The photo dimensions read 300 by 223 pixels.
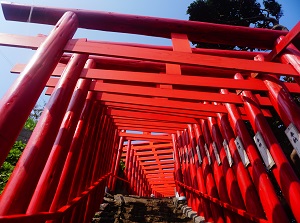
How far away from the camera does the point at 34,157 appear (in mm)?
1957

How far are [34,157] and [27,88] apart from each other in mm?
625

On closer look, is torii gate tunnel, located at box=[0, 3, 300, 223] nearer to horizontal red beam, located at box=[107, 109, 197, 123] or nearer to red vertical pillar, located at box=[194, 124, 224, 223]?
red vertical pillar, located at box=[194, 124, 224, 223]

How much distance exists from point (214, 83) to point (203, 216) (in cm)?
365

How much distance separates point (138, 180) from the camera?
13633mm

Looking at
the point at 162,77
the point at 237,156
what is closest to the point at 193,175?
the point at 237,156

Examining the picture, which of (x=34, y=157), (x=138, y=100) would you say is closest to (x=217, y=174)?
(x=138, y=100)

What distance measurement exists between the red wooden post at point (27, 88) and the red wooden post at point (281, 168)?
2.80 metres

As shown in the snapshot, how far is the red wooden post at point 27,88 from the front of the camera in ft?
5.41

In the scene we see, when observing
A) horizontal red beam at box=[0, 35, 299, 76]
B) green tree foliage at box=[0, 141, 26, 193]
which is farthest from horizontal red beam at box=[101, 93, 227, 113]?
green tree foliage at box=[0, 141, 26, 193]

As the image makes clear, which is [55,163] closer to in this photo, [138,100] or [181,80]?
[181,80]

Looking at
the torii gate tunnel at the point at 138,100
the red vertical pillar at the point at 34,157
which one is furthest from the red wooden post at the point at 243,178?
the red vertical pillar at the point at 34,157

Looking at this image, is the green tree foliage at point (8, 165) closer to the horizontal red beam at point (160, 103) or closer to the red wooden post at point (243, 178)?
the horizontal red beam at point (160, 103)

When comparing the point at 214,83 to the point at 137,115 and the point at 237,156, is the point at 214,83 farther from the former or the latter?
the point at 137,115

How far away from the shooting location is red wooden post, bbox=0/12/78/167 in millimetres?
1649
